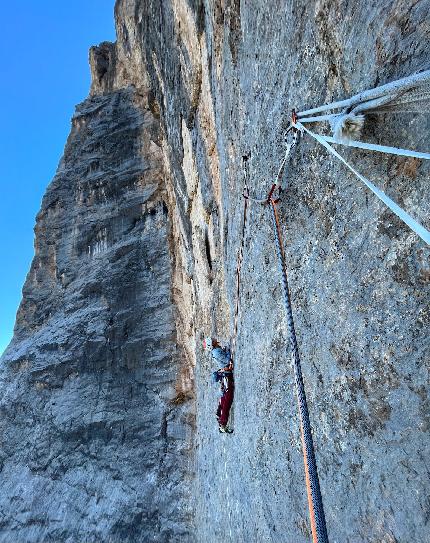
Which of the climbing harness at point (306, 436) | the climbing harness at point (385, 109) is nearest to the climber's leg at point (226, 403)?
the climbing harness at point (306, 436)

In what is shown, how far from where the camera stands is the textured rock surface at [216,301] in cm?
280

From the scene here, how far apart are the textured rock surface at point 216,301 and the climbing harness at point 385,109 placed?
97 mm

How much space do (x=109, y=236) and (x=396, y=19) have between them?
44.0 feet

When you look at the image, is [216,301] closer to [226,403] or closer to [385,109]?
[226,403]

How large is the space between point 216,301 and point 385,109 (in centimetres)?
592

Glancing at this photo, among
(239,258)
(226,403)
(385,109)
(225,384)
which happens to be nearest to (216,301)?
(225,384)

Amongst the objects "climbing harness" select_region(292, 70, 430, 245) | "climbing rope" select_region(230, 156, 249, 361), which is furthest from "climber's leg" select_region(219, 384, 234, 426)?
"climbing harness" select_region(292, 70, 430, 245)

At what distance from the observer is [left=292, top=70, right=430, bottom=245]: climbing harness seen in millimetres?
2305

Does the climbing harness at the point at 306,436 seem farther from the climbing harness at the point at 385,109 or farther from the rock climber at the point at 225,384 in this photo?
the rock climber at the point at 225,384

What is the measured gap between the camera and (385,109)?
2709mm

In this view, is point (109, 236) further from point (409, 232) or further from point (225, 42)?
point (409, 232)

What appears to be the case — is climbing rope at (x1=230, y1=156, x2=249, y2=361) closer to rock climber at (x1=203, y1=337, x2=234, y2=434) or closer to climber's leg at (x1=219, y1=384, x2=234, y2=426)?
rock climber at (x1=203, y1=337, x2=234, y2=434)

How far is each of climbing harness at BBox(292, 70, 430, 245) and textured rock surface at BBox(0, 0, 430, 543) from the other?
0.32 feet

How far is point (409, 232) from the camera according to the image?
2652mm
